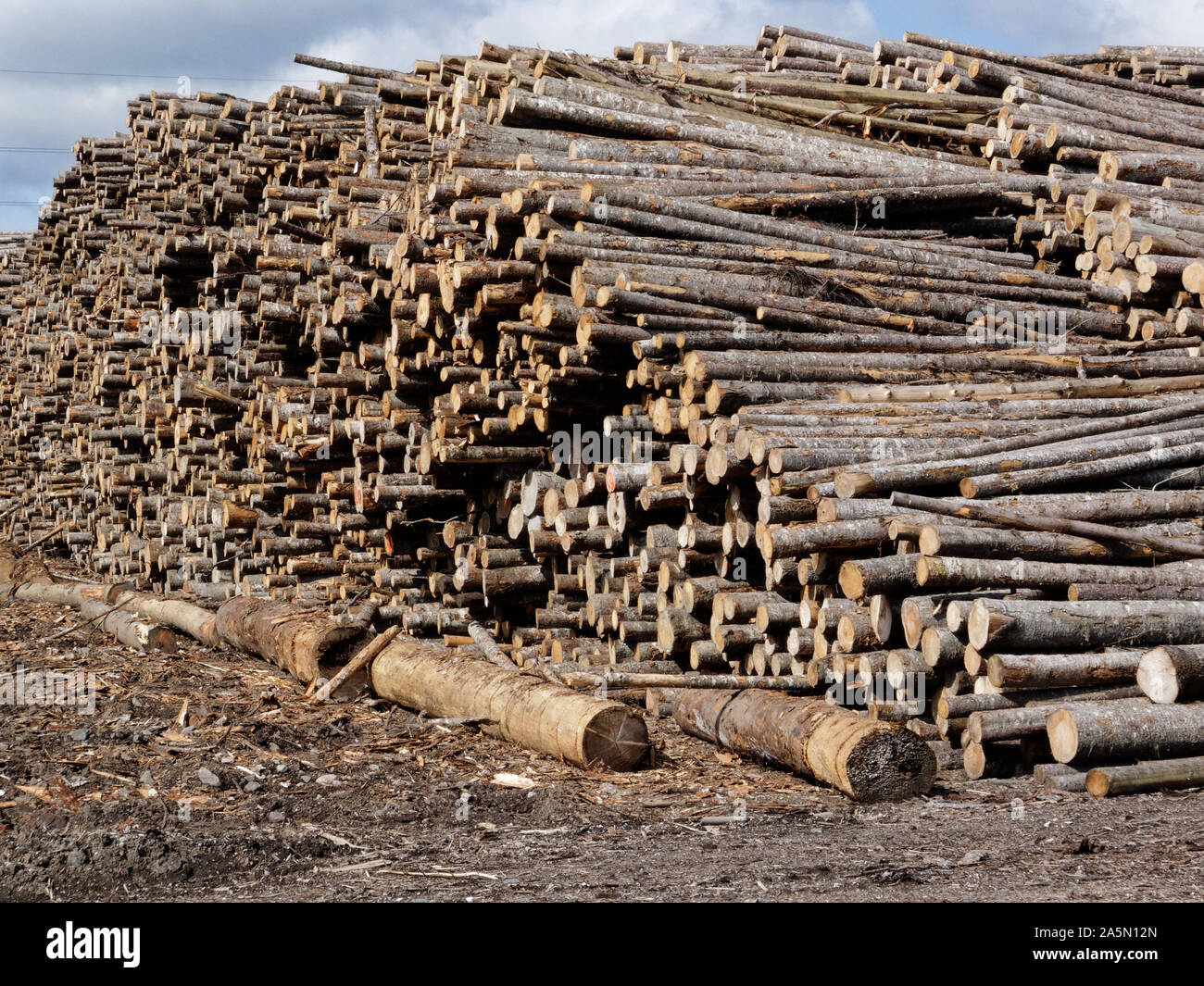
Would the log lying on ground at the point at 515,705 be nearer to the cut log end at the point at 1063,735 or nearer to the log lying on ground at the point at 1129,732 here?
the cut log end at the point at 1063,735

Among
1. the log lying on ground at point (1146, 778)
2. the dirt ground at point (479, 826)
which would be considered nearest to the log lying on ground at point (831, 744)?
the dirt ground at point (479, 826)

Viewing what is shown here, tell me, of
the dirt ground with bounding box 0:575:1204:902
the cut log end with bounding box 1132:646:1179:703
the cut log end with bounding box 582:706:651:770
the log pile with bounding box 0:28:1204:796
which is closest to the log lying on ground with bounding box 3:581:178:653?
the log pile with bounding box 0:28:1204:796

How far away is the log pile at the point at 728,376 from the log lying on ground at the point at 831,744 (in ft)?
0.19

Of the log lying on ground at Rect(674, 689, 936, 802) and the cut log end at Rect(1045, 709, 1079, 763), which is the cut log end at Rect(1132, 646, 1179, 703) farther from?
the log lying on ground at Rect(674, 689, 936, 802)

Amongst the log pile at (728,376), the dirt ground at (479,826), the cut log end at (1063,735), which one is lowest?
the dirt ground at (479,826)

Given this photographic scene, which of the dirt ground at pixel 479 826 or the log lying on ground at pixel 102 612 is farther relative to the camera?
the log lying on ground at pixel 102 612

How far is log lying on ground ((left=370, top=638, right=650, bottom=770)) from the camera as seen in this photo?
6.89m

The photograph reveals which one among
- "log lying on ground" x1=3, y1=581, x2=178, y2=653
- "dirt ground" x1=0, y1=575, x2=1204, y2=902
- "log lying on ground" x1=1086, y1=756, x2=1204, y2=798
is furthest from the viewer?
"log lying on ground" x1=3, y1=581, x2=178, y2=653

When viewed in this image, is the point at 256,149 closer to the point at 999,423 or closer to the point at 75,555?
the point at 75,555

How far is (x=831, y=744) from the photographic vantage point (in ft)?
20.2

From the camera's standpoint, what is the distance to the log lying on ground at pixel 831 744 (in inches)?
239

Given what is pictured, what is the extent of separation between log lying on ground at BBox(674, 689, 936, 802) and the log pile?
0.06 m

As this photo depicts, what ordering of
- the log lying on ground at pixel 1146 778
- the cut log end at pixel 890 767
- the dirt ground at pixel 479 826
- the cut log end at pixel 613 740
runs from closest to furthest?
the dirt ground at pixel 479 826, the log lying on ground at pixel 1146 778, the cut log end at pixel 890 767, the cut log end at pixel 613 740
